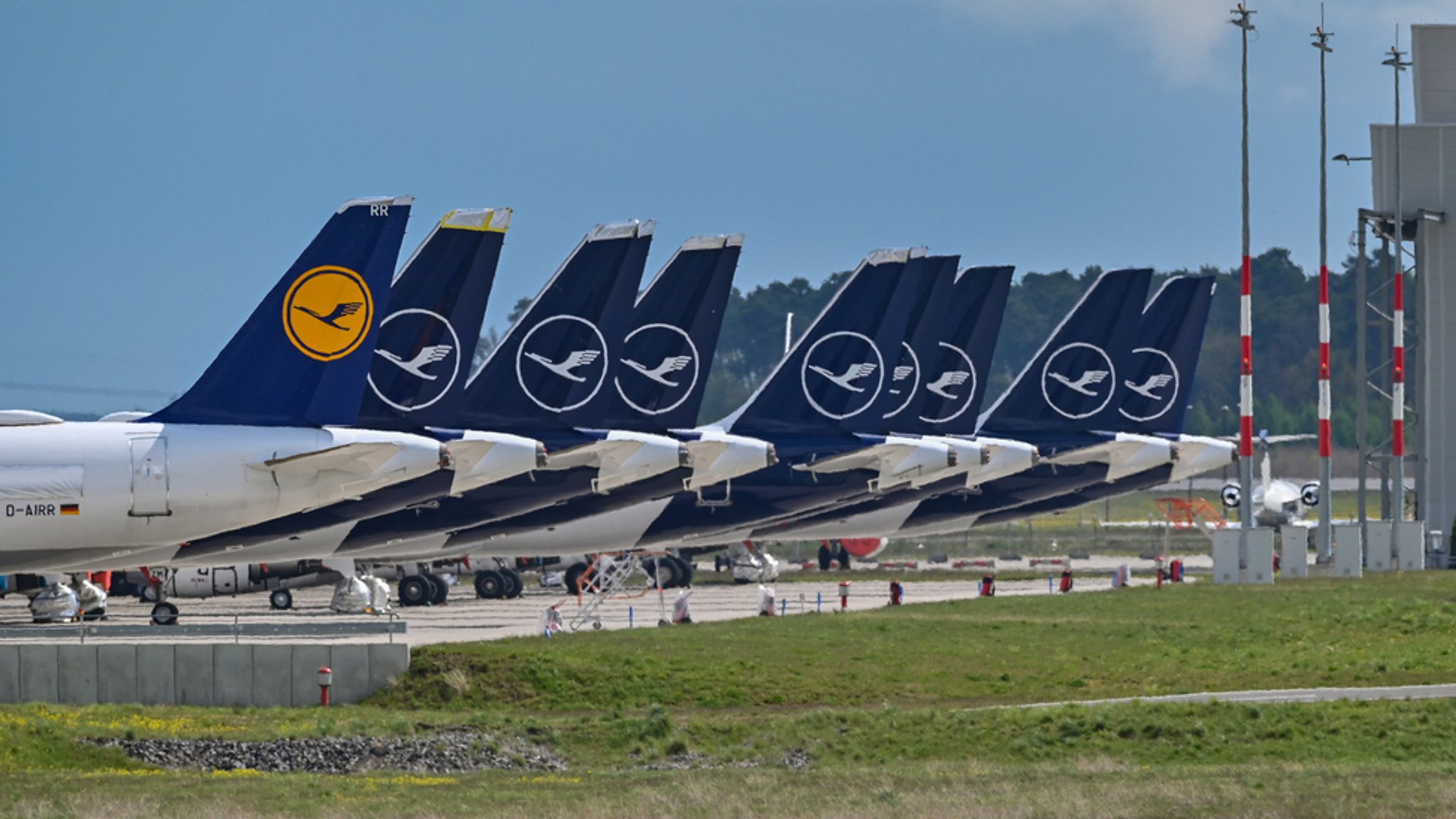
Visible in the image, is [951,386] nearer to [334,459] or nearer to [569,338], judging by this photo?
[569,338]

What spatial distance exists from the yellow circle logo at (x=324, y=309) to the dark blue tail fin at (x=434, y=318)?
5798 mm

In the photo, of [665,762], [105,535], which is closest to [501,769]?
[665,762]

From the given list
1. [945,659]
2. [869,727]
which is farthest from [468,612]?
[869,727]

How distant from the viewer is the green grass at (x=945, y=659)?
37.9 m

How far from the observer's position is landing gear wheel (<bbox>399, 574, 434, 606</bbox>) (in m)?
65.9

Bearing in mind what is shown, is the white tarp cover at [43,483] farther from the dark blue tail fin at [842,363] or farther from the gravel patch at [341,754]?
the dark blue tail fin at [842,363]

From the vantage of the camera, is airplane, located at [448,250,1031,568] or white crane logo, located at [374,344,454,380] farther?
airplane, located at [448,250,1031,568]

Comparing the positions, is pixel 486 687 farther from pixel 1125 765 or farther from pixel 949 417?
pixel 949 417

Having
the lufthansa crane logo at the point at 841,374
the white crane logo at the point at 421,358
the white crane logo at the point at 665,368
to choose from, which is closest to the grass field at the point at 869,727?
the white crane logo at the point at 665,368

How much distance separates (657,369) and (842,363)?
29.5 ft

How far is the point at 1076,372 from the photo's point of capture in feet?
241

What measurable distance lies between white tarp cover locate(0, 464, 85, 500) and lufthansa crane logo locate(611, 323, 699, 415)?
17.5 meters

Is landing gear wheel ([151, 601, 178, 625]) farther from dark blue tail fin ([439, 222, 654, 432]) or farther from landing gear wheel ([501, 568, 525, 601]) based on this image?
landing gear wheel ([501, 568, 525, 601])

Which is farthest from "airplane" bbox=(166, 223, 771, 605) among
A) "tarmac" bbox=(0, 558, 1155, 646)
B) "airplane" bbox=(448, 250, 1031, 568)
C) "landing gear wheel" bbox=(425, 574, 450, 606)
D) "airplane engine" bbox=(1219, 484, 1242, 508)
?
"airplane engine" bbox=(1219, 484, 1242, 508)
